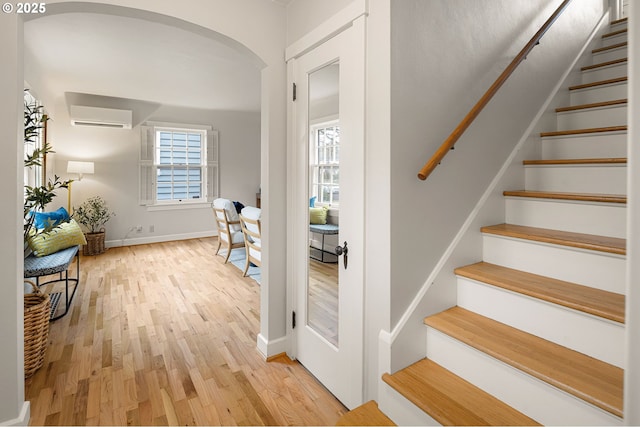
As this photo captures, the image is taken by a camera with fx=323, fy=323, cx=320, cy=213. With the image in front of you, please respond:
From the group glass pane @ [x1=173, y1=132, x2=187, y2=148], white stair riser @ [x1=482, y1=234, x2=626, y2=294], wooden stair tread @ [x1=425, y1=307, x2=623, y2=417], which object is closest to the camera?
wooden stair tread @ [x1=425, y1=307, x2=623, y2=417]

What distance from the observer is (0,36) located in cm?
146

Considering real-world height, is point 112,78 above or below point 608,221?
above

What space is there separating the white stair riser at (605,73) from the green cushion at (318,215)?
2.50 m

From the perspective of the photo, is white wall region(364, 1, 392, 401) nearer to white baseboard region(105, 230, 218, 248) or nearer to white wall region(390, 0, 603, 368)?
white wall region(390, 0, 603, 368)

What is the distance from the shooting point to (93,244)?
17.7 ft

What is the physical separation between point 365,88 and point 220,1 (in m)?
1.17

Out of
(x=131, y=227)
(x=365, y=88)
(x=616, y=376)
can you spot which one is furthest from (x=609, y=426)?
(x=131, y=227)

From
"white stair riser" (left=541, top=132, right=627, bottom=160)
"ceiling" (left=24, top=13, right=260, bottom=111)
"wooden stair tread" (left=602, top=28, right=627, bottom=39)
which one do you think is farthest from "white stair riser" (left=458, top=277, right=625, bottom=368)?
"wooden stair tread" (left=602, top=28, right=627, bottom=39)

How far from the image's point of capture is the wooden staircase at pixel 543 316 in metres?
1.20

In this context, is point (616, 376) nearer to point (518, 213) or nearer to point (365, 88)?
point (518, 213)

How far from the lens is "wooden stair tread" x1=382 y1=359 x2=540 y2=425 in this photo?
1.22m

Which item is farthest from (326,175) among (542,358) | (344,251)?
(542,358)

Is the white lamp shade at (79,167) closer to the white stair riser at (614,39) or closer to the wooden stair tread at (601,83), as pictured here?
the wooden stair tread at (601,83)

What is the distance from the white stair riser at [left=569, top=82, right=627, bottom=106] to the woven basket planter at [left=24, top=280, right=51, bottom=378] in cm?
417
